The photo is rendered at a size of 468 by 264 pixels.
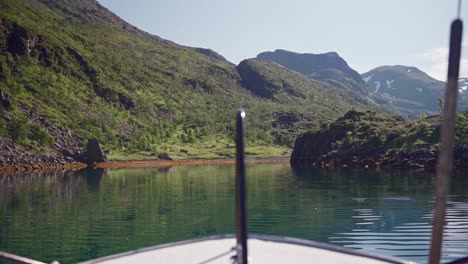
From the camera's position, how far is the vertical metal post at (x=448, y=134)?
18.1ft

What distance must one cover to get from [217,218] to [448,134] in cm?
3839

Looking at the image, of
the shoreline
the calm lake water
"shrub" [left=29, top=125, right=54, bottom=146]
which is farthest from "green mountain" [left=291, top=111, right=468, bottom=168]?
"shrub" [left=29, top=125, right=54, bottom=146]

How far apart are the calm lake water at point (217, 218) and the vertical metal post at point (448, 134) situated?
70.0 feet

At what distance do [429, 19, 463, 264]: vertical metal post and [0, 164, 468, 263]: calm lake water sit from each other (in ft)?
70.0

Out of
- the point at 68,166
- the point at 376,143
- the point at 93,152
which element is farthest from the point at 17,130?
the point at 376,143

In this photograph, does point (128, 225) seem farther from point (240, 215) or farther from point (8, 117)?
point (8, 117)

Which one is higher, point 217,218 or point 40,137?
point 40,137

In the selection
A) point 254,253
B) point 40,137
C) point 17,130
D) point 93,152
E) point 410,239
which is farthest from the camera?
point 40,137

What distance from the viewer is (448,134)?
5.59 metres

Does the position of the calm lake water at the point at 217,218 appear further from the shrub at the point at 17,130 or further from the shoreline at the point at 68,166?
the shrub at the point at 17,130

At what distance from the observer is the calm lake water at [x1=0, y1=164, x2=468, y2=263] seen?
30828 millimetres

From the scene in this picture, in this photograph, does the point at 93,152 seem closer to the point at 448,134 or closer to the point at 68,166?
the point at 68,166

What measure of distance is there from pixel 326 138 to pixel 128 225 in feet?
451

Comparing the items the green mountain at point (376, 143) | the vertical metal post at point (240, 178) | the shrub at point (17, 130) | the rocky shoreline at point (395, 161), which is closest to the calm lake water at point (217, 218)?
the vertical metal post at point (240, 178)
